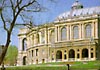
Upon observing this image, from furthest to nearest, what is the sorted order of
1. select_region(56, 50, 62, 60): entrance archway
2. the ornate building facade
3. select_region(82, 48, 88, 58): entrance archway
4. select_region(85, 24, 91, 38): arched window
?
1. select_region(56, 50, 62, 60): entrance archway
2. select_region(85, 24, 91, 38): arched window
3. select_region(82, 48, 88, 58): entrance archway
4. the ornate building facade

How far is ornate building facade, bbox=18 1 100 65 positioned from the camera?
102 m

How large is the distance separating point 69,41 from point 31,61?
25.3m

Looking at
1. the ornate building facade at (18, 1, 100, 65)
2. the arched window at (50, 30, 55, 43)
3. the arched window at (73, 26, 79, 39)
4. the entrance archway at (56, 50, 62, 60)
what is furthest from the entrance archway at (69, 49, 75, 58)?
the arched window at (50, 30, 55, 43)

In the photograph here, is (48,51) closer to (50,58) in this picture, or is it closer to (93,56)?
(50,58)

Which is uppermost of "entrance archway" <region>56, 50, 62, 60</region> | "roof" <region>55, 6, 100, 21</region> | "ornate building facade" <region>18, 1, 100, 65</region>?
"roof" <region>55, 6, 100, 21</region>

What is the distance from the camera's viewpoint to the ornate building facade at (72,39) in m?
102

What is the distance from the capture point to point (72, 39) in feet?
356

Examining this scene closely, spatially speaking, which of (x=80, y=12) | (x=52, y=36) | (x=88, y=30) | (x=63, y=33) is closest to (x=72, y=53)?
(x=63, y=33)

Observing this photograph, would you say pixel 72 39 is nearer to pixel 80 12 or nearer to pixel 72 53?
pixel 72 53

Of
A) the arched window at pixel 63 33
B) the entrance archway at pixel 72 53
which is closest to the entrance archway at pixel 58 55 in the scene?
the entrance archway at pixel 72 53

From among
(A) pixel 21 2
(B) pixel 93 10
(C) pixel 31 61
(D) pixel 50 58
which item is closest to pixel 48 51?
(D) pixel 50 58

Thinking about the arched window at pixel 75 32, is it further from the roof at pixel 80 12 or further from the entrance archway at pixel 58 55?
the entrance archway at pixel 58 55

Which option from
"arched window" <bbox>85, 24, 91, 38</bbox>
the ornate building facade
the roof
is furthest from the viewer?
the roof

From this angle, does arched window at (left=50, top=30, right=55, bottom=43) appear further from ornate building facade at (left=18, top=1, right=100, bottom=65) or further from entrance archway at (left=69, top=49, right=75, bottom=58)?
entrance archway at (left=69, top=49, right=75, bottom=58)
